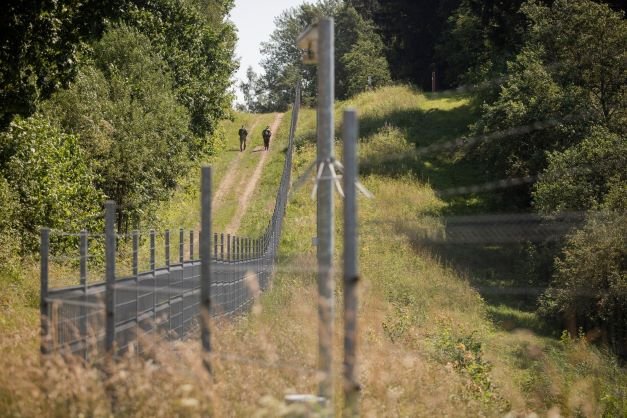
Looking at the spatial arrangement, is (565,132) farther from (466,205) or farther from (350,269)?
(350,269)

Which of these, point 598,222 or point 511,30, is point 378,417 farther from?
point 511,30

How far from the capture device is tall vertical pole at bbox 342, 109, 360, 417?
583cm

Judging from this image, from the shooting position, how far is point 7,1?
16.6 m

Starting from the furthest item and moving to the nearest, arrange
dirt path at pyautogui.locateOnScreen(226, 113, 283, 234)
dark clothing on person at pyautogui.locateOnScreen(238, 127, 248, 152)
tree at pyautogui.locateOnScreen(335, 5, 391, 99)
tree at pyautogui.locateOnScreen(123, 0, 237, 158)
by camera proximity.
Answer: tree at pyautogui.locateOnScreen(335, 5, 391, 99) < dark clothing on person at pyautogui.locateOnScreen(238, 127, 248, 152) < dirt path at pyautogui.locateOnScreen(226, 113, 283, 234) < tree at pyautogui.locateOnScreen(123, 0, 237, 158)

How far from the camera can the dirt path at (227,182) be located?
170 feet

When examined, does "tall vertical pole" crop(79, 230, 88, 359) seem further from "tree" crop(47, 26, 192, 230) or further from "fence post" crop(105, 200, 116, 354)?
"tree" crop(47, 26, 192, 230)

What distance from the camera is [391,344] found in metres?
15.6

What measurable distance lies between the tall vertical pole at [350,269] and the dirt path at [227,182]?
42.3 meters

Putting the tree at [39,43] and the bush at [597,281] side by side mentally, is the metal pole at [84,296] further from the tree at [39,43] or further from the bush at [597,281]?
the bush at [597,281]

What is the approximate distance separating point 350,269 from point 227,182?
1975 inches

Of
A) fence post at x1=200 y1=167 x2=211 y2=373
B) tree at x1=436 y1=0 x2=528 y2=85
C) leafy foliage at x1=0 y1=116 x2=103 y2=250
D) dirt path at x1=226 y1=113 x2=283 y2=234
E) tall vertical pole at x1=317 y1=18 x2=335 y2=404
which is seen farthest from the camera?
tree at x1=436 y1=0 x2=528 y2=85

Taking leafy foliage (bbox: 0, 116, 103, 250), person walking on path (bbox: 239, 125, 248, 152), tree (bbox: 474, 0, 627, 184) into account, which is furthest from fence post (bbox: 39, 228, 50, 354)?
person walking on path (bbox: 239, 125, 248, 152)

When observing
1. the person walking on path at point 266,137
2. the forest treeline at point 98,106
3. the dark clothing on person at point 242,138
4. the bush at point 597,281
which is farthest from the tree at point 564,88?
the dark clothing on person at point 242,138

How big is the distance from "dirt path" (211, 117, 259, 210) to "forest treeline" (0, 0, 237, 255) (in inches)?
99.2
